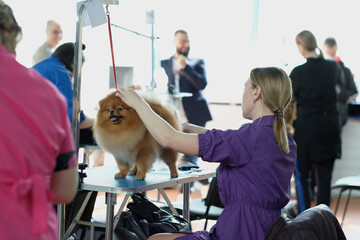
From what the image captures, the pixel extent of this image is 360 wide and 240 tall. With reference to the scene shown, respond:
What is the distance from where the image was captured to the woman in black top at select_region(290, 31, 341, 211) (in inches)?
146

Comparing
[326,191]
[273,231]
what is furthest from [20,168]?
[326,191]

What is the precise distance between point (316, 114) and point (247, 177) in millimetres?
2335

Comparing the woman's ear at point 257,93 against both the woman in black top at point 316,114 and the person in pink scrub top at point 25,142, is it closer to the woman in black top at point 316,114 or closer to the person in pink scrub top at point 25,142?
the person in pink scrub top at point 25,142

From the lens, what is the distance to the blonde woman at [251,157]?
5.33ft

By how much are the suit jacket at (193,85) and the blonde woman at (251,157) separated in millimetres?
3130

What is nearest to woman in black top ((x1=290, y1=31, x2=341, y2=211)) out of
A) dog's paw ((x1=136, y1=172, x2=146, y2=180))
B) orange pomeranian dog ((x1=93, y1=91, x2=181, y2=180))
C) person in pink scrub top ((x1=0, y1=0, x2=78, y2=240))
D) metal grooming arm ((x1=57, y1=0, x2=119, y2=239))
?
orange pomeranian dog ((x1=93, y1=91, x2=181, y2=180))

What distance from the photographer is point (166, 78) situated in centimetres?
506

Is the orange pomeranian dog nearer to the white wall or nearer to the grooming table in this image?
the grooming table

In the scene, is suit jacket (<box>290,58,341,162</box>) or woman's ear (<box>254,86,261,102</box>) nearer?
woman's ear (<box>254,86,261,102</box>)

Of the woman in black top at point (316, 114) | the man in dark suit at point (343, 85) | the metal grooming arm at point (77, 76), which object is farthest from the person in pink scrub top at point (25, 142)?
the man in dark suit at point (343, 85)

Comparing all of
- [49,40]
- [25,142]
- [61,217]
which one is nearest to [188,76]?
[49,40]

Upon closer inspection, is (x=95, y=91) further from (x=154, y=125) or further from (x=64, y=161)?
(x=64, y=161)

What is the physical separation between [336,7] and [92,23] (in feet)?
14.8

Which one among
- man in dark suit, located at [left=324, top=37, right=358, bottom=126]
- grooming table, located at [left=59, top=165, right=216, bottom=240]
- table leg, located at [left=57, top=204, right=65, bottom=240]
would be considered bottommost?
table leg, located at [left=57, top=204, right=65, bottom=240]
